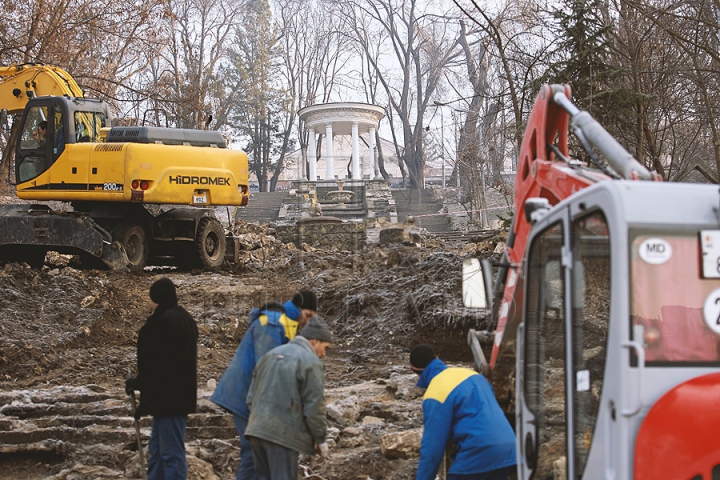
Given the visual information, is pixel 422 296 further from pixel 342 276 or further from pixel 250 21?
pixel 250 21

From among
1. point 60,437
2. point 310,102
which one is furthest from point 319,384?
point 310,102

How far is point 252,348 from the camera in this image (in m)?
5.16

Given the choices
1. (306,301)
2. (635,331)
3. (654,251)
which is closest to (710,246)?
(654,251)

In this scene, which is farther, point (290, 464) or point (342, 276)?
point (342, 276)

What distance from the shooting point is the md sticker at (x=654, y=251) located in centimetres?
297

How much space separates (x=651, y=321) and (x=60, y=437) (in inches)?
221

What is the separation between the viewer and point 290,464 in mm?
4574

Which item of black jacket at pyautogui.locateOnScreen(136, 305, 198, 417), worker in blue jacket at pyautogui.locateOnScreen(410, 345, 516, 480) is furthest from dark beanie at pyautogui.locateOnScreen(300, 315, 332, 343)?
black jacket at pyautogui.locateOnScreen(136, 305, 198, 417)

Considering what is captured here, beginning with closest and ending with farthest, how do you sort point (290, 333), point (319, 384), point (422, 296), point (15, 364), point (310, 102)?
point (319, 384) < point (290, 333) < point (15, 364) < point (422, 296) < point (310, 102)

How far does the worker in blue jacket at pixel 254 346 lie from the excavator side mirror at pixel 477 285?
3.20 ft

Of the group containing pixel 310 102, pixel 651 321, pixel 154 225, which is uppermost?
pixel 310 102

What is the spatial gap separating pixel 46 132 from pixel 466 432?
12.7 m

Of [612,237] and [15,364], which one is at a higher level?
[612,237]

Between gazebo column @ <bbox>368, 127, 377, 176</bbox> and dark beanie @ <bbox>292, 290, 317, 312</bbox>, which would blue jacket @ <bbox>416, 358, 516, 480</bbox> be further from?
gazebo column @ <bbox>368, 127, 377, 176</bbox>
